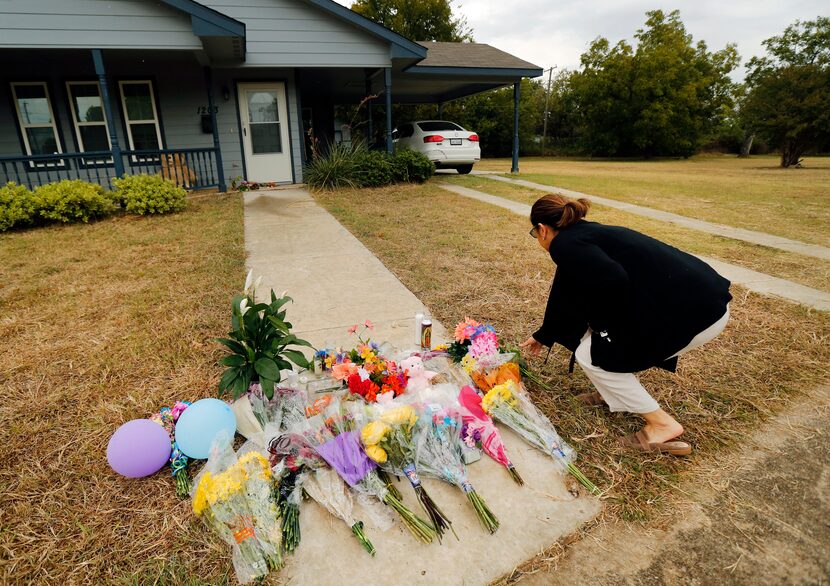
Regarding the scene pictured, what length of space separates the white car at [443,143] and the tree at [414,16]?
24083mm

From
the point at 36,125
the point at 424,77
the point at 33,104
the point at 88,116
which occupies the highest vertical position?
the point at 424,77

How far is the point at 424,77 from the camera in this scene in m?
13.6

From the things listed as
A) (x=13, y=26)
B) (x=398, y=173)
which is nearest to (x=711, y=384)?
(x=398, y=173)

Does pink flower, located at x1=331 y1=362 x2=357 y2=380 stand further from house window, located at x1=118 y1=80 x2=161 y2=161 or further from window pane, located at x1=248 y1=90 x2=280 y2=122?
window pane, located at x1=248 y1=90 x2=280 y2=122

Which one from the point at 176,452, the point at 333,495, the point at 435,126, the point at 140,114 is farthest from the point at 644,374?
the point at 435,126

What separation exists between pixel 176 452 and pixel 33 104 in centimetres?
1113

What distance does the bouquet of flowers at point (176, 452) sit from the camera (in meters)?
1.96

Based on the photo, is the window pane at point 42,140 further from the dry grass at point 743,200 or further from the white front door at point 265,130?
the dry grass at point 743,200

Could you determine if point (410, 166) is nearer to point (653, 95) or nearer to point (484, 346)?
point (484, 346)

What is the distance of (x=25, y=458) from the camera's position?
7.05 ft

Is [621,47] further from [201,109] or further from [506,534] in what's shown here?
[506,534]

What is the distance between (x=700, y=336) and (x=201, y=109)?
11187mm

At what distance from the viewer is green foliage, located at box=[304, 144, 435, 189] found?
10.2 metres

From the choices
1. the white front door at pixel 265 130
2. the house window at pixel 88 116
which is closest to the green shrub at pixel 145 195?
the house window at pixel 88 116
